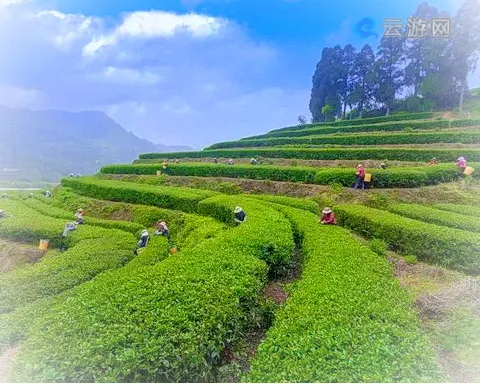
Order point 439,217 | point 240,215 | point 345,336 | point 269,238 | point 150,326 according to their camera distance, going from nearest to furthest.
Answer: point 345,336, point 150,326, point 269,238, point 439,217, point 240,215

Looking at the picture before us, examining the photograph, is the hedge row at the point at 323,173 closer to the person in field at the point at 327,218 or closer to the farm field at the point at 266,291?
the farm field at the point at 266,291

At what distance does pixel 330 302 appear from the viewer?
6141 mm

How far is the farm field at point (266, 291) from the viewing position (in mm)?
4730

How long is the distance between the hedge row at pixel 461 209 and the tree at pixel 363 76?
34.8m

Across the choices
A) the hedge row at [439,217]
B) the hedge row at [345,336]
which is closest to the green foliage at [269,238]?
the hedge row at [345,336]

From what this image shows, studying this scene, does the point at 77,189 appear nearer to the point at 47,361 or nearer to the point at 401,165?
the point at 401,165

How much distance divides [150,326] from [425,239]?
8.05 m

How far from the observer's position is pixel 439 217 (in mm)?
11914

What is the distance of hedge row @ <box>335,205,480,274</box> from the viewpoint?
9.27m

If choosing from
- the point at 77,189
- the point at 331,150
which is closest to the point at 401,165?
the point at 331,150

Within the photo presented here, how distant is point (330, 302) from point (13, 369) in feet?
15.1

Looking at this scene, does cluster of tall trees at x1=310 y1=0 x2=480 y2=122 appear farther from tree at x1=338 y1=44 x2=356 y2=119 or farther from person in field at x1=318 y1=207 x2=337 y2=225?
person in field at x1=318 y1=207 x2=337 y2=225

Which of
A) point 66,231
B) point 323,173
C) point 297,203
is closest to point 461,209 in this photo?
point 297,203

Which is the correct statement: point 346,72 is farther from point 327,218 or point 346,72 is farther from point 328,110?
point 327,218
